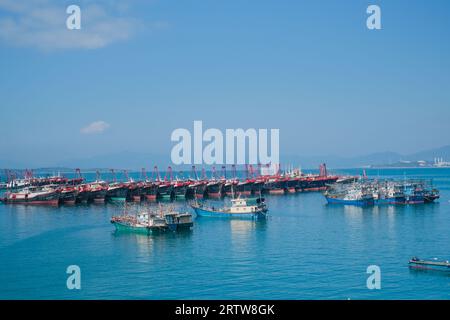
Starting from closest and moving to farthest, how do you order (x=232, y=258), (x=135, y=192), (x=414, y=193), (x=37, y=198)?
(x=232, y=258), (x=414, y=193), (x=37, y=198), (x=135, y=192)

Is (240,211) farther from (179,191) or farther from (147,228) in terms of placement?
(179,191)

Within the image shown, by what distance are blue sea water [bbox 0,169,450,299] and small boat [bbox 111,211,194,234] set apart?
2.59 feet

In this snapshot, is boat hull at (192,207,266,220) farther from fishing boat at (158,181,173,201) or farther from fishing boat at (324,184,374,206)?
fishing boat at (158,181,173,201)

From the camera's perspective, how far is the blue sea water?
18281 millimetres

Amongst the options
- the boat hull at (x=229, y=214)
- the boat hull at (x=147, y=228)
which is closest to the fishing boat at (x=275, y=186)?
the boat hull at (x=229, y=214)

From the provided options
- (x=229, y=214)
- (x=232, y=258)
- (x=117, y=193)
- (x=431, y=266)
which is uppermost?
(x=117, y=193)

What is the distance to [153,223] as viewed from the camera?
32094 mm

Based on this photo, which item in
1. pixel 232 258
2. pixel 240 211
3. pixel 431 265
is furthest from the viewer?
pixel 240 211

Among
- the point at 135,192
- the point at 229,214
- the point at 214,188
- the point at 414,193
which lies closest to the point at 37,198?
the point at 135,192

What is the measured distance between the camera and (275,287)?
1833 cm

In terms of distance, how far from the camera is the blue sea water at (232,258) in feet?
60.0

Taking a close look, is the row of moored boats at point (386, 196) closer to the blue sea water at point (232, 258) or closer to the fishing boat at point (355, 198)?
the fishing boat at point (355, 198)

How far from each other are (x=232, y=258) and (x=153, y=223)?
9490 millimetres
